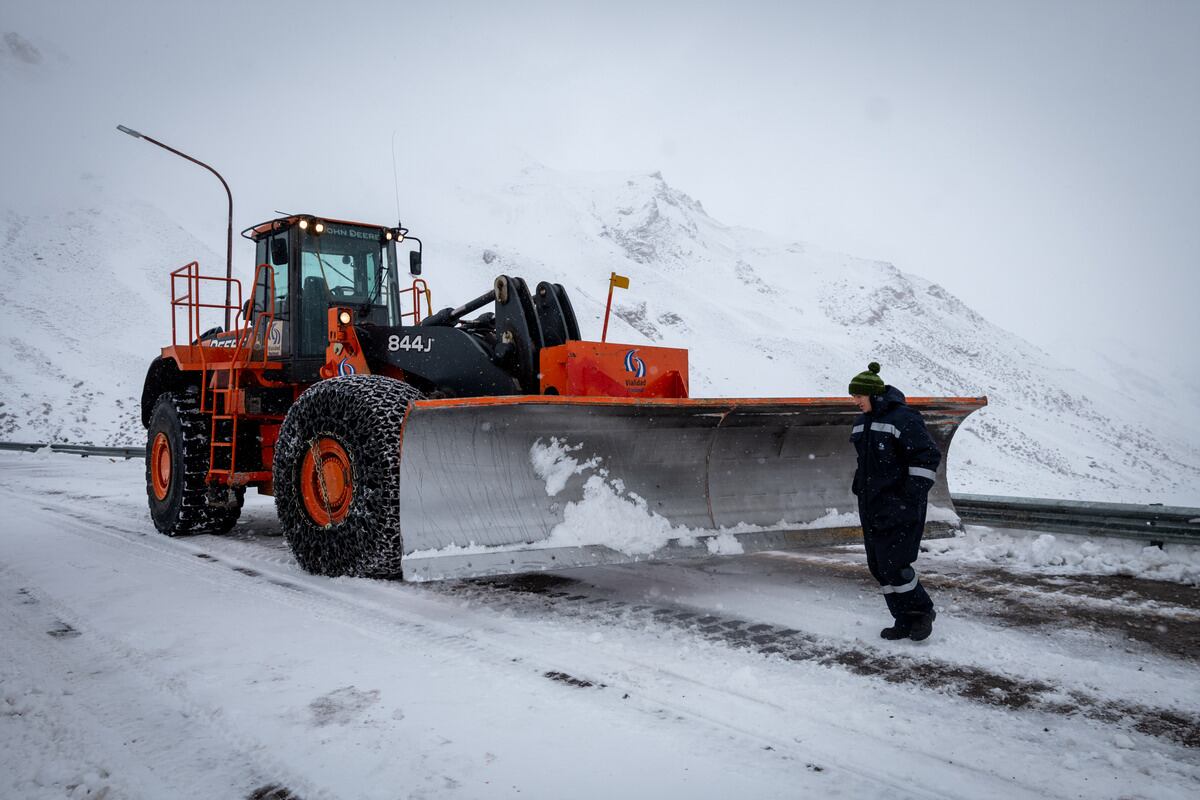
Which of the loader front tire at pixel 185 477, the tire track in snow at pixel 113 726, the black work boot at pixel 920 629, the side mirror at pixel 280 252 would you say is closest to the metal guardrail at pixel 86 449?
the loader front tire at pixel 185 477

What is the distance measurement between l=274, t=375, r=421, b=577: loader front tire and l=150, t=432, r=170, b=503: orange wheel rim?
105 inches

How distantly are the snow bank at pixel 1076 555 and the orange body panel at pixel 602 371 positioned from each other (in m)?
2.55

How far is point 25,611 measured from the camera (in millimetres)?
4180

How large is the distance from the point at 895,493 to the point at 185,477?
5.76 meters

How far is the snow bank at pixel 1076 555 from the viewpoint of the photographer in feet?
16.6

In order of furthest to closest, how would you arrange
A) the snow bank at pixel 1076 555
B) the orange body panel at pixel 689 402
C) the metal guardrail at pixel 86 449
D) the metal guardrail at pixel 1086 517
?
the metal guardrail at pixel 86 449 → the metal guardrail at pixel 1086 517 → the snow bank at pixel 1076 555 → the orange body panel at pixel 689 402

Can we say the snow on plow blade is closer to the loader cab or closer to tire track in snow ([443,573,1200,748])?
tire track in snow ([443,573,1200,748])

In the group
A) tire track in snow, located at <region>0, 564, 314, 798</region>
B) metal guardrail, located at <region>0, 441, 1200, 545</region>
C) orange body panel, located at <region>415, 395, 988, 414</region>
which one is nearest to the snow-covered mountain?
metal guardrail, located at <region>0, 441, 1200, 545</region>

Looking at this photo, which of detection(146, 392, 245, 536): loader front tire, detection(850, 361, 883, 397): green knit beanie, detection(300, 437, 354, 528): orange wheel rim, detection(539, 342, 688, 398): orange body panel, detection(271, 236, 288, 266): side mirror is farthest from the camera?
detection(146, 392, 245, 536): loader front tire

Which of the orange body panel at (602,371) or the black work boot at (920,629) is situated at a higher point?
the orange body panel at (602,371)

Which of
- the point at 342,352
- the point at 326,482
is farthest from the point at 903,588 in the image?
the point at 342,352

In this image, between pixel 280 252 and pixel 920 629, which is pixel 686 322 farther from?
pixel 920 629

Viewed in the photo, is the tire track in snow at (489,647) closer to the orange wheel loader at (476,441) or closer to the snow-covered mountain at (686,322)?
the orange wheel loader at (476,441)

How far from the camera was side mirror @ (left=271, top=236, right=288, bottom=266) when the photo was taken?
635cm
